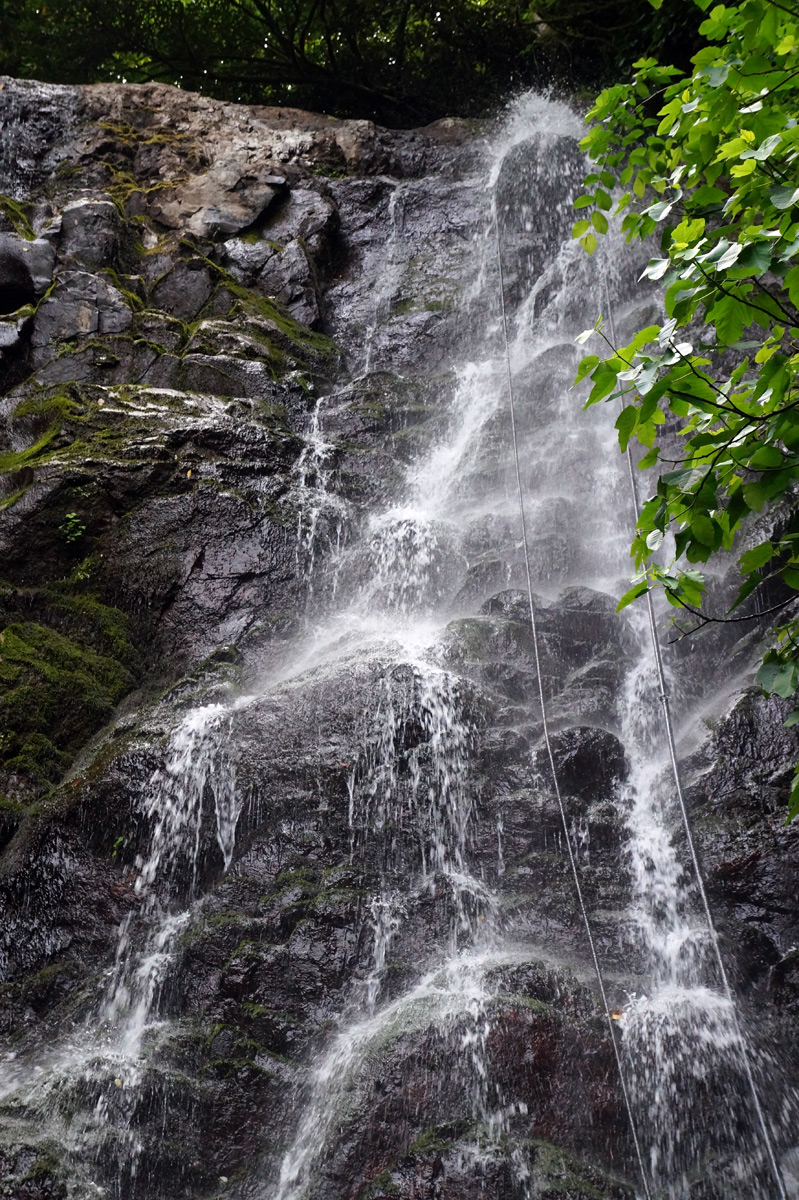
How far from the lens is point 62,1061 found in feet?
16.0

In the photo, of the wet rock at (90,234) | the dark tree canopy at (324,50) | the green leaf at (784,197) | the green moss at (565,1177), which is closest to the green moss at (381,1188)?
the green moss at (565,1177)

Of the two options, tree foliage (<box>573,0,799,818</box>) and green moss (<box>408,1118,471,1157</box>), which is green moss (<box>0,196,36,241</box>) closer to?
tree foliage (<box>573,0,799,818</box>)

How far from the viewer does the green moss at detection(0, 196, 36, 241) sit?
10.6 meters

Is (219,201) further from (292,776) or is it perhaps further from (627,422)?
(627,422)

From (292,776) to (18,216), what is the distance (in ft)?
28.2

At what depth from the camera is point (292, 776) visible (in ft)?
19.7

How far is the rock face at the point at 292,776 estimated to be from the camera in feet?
14.8

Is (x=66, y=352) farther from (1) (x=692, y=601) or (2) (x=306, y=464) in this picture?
(1) (x=692, y=601)

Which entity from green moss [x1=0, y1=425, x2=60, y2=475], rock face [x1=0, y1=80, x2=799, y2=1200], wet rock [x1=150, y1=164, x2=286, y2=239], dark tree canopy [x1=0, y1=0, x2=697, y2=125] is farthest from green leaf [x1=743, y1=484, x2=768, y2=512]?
dark tree canopy [x1=0, y1=0, x2=697, y2=125]

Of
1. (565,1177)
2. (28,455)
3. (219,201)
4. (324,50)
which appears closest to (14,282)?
(28,455)

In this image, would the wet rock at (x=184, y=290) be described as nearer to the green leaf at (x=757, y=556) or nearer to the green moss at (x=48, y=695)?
the green moss at (x=48, y=695)

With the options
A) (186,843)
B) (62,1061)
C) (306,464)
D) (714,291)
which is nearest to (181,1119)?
(62,1061)

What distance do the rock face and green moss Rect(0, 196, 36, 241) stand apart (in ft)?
0.44

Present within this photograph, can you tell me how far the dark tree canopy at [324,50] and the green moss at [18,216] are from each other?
14.3 feet
